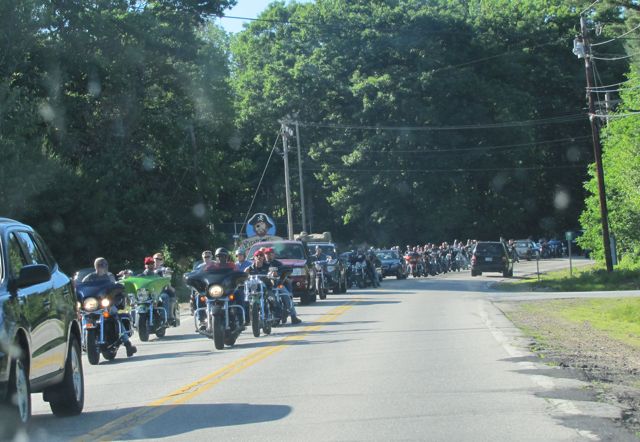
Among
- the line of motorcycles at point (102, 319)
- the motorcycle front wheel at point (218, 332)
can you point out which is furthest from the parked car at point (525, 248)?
the line of motorcycles at point (102, 319)

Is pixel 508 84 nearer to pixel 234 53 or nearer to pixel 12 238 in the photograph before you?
pixel 234 53

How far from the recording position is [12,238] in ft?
33.4

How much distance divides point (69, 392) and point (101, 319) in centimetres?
709

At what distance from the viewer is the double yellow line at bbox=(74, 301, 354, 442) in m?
10.0

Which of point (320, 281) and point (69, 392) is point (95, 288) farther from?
point (320, 281)

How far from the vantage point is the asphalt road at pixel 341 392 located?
31.8 feet

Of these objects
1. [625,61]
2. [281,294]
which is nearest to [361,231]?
[625,61]

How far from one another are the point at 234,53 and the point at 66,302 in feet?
286

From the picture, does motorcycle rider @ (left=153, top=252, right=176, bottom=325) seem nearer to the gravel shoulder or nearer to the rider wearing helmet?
the rider wearing helmet

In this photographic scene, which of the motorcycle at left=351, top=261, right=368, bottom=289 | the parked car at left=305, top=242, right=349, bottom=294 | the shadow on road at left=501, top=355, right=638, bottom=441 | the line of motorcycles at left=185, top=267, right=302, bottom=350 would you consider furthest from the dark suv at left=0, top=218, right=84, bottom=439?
the motorcycle at left=351, top=261, right=368, bottom=289

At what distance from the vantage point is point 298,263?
33.1 m

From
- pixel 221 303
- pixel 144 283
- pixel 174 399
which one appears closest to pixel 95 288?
pixel 221 303

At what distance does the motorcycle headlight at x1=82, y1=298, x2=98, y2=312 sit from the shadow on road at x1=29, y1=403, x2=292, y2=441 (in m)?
6.44

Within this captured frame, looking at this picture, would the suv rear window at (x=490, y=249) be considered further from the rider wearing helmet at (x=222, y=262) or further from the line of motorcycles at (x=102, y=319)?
the line of motorcycles at (x=102, y=319)
